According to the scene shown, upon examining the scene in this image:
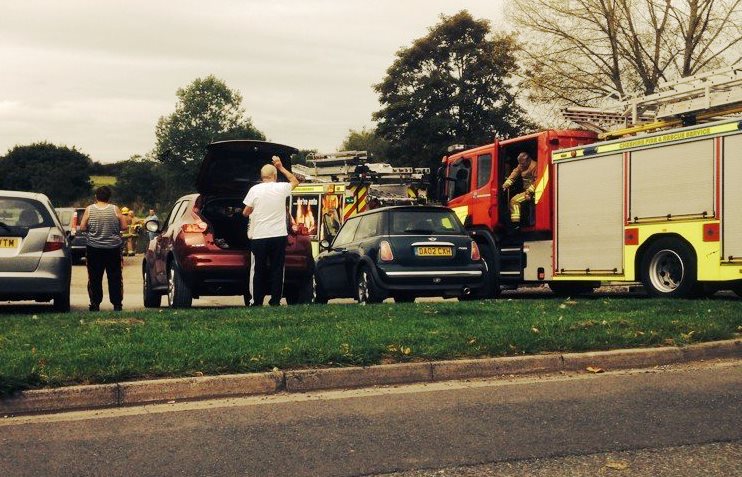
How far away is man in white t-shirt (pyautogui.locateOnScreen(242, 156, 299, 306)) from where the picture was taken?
11.8 meters

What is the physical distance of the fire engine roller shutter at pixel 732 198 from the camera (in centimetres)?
1191

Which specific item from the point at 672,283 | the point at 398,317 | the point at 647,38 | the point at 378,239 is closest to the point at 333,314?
the point at 398,317

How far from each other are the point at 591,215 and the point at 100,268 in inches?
293

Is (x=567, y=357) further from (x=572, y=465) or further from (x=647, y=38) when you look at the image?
(x=647, y=38)

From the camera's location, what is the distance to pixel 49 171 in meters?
83.2

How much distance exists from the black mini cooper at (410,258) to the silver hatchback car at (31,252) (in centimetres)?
400

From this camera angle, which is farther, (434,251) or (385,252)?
(434,251)

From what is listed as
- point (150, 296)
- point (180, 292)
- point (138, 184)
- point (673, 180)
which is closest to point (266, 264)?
point (180, 292)

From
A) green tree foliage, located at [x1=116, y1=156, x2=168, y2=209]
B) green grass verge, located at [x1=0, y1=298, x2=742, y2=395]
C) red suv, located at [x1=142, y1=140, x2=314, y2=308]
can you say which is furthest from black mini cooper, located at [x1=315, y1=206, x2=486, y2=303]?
green tree foliage, located at [x1=116, y1=156, x2=168, y2=209]

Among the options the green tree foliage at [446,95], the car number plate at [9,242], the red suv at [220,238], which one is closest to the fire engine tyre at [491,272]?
the red suv at [220,238]

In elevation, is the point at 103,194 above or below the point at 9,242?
above

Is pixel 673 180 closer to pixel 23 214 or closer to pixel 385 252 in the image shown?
pixel 385 252

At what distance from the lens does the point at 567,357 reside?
7.88 m

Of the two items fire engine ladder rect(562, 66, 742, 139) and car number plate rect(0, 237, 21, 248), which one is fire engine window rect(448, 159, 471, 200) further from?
car number plate rect(0, 237, 21, 248)
